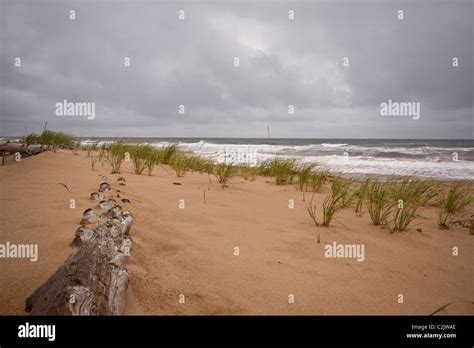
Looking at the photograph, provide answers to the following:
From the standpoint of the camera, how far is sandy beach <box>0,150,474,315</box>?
1.78m

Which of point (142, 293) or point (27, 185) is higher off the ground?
point (27, 185)

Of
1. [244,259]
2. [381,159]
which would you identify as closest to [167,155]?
[244,259]

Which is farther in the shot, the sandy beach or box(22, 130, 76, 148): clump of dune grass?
box(22, 130, 76, 148): clump of dune grass

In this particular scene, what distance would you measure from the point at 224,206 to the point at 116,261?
91.6 inches

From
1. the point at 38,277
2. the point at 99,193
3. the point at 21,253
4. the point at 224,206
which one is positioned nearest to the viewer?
the point at 38,277

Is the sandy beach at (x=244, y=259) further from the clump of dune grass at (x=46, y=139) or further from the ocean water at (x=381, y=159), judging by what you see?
the clump of dune grass at (x=46, y=139)

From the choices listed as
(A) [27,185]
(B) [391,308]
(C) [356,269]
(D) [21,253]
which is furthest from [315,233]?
(A) [27,185]

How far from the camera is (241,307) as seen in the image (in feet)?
5.62

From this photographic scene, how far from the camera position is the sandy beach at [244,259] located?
1.78 m

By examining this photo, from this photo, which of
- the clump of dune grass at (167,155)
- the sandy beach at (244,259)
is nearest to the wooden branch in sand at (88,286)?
the sandy beach at (244,259)

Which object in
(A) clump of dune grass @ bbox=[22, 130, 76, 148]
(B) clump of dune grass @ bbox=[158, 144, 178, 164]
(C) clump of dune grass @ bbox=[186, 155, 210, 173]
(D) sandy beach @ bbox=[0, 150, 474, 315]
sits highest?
(A) clump of dune grass @ bbox=[22, 130, 76, 148]

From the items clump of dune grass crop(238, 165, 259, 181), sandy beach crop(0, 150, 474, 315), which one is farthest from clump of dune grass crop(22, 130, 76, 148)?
sandy beach crop(0, 150, 474, 315)

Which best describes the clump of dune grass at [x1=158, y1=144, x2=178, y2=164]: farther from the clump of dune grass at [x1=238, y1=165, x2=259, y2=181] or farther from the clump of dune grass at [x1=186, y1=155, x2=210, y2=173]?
the clump of dune grass at [x1=238, y1=165, x2=259, y2=181]
